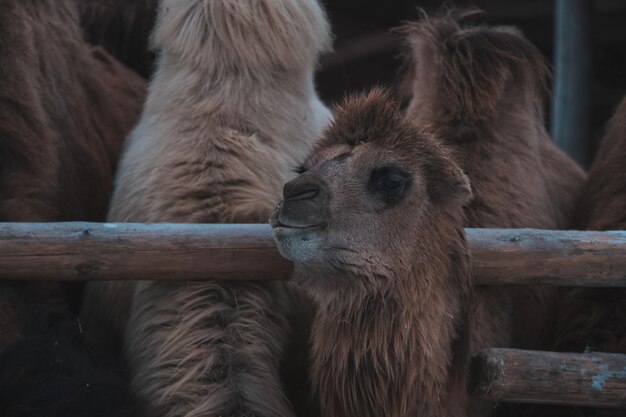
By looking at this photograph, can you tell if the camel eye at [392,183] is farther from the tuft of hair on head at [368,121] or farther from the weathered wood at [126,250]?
the weathered wood at [126,250]

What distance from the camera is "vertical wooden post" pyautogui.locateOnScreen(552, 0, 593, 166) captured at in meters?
6.05

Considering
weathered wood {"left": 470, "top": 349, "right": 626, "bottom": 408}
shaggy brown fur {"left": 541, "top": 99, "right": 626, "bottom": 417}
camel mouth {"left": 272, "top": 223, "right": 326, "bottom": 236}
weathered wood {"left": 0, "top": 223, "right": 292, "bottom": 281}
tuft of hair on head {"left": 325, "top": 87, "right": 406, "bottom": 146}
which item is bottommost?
shaggy brown fur {"left": 541, "top": 99, "right": 626, "bottom": 417}

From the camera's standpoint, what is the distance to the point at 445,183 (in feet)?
10.9

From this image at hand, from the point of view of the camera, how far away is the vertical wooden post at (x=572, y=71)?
605cm

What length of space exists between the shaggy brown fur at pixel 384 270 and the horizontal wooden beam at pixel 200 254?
0.62 ft

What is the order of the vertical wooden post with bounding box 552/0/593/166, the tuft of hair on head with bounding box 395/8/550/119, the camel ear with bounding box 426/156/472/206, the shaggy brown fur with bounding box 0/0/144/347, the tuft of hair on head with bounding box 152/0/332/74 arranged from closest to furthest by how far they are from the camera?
the camel ear with bounding box 426/156/472/206 < the shaggy brown fur with bounding box 0/0/144/347 < the tuft of hair on head with bounding box 152/0/332/74 < the tuft of hair on head with bounding box 395/8/550/119 < the vertical wooden post with bounding box 552/0/593/166

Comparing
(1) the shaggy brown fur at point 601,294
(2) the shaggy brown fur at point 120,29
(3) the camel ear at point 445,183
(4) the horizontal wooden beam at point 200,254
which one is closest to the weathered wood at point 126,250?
(4) the horizontal wooden beam at point 200,254

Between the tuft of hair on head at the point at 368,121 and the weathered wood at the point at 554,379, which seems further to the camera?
the tuft of hair on head at the point at 368,121

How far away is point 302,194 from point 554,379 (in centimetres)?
83

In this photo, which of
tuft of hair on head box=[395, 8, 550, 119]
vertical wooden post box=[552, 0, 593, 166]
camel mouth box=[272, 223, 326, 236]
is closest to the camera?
camel mouth box=[272, 223, 326, 236]

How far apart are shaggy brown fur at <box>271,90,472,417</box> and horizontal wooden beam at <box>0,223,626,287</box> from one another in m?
0.19

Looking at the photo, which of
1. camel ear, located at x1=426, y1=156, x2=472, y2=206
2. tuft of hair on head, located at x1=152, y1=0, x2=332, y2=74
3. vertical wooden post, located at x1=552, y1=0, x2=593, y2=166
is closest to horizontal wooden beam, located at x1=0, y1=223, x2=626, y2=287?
camel ear, located at x1=426, y1=156, x2=472, y2=206

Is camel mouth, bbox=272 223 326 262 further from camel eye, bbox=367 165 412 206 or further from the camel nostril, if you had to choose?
camel eye, bbox=367 165 412 206

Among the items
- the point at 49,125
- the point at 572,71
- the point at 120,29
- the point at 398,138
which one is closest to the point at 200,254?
the point at 398,138
